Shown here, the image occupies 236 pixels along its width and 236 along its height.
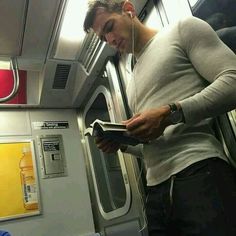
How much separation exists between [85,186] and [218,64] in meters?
2.18

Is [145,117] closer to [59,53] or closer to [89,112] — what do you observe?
[59,53]

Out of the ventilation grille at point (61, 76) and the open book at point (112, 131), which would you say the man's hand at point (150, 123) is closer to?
the open book at point (112, 131)

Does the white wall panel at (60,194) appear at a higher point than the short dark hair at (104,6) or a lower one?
lower

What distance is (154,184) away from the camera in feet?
4.41

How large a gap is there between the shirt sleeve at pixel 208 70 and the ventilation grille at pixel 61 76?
168cm

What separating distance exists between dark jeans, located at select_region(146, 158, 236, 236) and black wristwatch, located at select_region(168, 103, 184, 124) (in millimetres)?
183

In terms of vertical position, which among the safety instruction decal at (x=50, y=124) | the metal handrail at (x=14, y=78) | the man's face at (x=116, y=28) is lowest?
the man's face at (x=116, y=28)

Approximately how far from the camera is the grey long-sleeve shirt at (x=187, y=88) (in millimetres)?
1136

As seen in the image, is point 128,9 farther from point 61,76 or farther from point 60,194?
point 60,194

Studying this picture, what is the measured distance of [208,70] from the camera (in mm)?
1209

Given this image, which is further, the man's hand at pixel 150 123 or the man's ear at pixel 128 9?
the man's ear at pixel 128 9

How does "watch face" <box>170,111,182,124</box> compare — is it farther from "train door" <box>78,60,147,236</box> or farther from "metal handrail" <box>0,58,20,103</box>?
"metal handrail" <box>0,58,20,103</box>

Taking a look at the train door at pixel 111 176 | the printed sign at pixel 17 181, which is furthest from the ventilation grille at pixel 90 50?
the printed sign at pixel 17 181

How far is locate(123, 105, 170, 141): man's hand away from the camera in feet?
3.85
